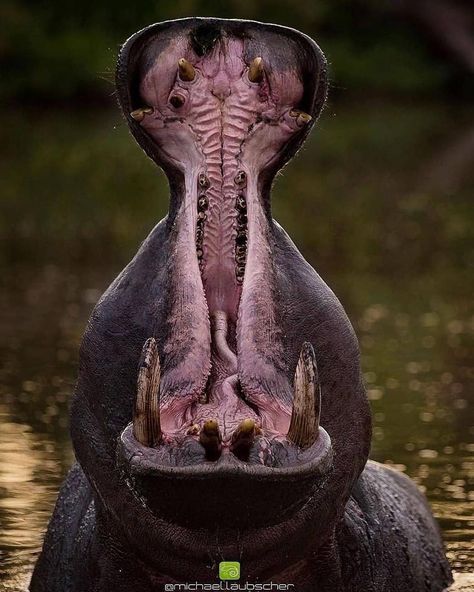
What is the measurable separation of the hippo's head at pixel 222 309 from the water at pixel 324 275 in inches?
16.2

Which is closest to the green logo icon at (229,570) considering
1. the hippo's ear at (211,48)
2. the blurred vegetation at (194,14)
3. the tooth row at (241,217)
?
the tooth row at (241,217)

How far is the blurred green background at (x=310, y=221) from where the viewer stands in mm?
6719

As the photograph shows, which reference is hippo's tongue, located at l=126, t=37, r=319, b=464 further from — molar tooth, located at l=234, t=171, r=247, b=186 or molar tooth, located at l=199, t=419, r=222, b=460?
molar tooth, located at l=199, t=419, r=222, b=460

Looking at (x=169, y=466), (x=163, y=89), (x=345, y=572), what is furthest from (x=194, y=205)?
(x=345, y=572)

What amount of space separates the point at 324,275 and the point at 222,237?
7706 mm

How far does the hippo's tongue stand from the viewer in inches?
148

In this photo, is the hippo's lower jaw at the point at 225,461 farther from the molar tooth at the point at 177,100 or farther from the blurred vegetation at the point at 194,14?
the blurred vegetation at the point at 194,14

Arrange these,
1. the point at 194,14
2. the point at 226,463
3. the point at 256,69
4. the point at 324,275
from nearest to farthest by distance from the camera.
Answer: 1. the point at 226,463
2. the point at 256,69
3. the point at 324,275
4. the point at 194,14

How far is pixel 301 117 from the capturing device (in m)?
3.87

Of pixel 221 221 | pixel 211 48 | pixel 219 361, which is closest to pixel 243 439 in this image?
pixel 219 361

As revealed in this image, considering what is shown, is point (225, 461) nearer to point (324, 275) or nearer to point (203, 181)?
point (203, 181)

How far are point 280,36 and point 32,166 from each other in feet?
54.2

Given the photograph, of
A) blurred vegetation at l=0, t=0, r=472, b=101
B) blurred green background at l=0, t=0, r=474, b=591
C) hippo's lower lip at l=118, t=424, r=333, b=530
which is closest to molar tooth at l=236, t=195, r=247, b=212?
blurred green background at l=0, t=0, r=474, b=591

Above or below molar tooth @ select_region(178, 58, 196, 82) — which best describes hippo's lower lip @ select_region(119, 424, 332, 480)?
below
